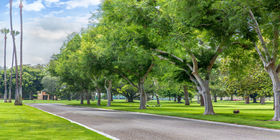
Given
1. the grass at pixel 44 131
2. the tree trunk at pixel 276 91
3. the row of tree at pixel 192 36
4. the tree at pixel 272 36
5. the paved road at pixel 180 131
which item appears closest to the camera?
the grass at pixel 44 131

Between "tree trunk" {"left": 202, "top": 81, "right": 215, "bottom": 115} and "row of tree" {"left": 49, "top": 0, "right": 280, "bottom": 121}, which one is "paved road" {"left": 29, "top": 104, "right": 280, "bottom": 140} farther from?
"tree trunk" {"left": 202, "top": 81, "right": 215, "bottom": 115}

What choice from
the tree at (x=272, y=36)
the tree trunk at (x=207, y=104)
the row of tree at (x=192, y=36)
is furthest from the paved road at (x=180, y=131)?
the tree trunk at (x=207, y=104)

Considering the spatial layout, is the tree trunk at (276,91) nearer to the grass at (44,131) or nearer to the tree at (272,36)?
the tree at (272,36)

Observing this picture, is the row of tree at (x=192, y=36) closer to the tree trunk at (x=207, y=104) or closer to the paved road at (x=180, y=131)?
the tree trunk at (x=207, y=104)

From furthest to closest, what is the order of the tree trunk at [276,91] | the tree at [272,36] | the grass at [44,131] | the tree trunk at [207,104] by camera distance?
the tree trunk at [207,104]
the tree trunk at [276,91]
the tree at [272,36]
the grass at [44,131]

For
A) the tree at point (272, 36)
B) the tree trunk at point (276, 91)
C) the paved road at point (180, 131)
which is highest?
the tree at point (272, 36)

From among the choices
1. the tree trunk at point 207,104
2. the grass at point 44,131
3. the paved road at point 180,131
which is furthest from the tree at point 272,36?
the grass at point 44,131

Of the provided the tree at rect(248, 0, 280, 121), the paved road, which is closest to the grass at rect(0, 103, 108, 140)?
the paved road

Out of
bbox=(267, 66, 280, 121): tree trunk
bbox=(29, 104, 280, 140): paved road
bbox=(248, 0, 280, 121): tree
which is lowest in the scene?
bbox=(29, 104, 280, 140): paved road

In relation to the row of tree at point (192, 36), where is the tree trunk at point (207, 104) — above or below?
below

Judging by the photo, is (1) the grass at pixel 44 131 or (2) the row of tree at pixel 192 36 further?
(2) the row of tree at pixel 192 36

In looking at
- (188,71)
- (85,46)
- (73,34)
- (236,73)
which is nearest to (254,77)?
(236,73)

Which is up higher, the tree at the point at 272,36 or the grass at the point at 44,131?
the tree at the point at 272,36

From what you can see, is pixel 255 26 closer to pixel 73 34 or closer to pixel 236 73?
pixel 236 73
